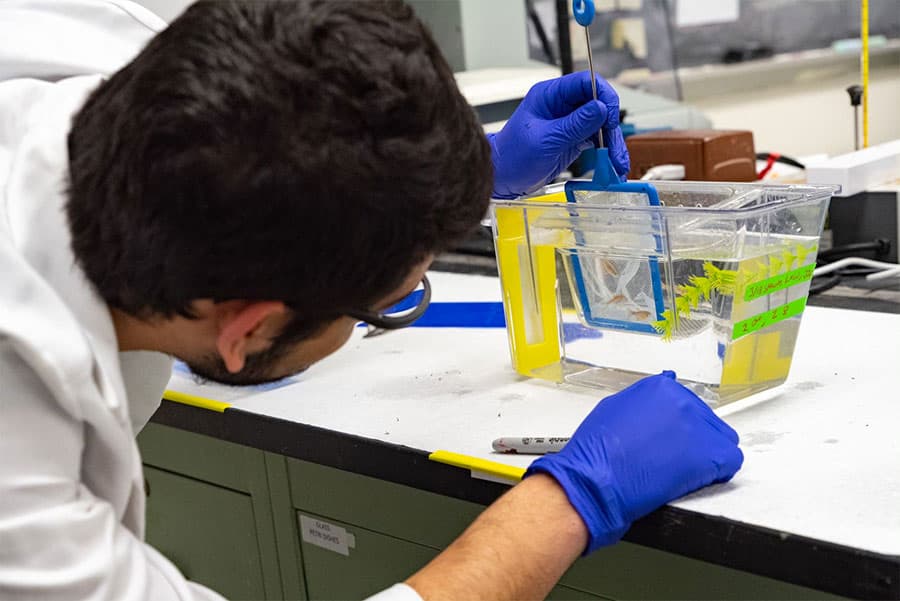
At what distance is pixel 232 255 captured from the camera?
72cm

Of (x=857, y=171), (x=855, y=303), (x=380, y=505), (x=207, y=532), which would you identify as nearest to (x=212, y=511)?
Result: (x=207, y=532)

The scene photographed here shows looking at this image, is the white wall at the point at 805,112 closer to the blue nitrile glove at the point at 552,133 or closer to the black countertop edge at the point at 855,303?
the black countertop edge at the point at 855,303

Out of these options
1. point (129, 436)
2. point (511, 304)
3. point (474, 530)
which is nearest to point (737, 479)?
point (474, 530)

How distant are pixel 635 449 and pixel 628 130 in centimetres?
127

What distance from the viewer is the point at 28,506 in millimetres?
690

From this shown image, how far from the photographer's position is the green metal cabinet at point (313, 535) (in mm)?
899

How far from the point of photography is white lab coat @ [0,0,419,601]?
0.69m

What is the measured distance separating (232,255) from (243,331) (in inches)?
3.3

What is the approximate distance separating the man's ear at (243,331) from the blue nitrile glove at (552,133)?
0.42 m

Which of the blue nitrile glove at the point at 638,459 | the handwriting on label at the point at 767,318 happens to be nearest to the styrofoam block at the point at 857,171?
the handwriting on label at the point at 767,318

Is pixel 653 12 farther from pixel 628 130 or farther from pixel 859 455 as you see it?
pixel 859 455

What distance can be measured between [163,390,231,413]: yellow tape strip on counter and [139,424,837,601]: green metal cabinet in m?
0.10

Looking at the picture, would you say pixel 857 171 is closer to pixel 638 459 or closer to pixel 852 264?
pixel 852 264

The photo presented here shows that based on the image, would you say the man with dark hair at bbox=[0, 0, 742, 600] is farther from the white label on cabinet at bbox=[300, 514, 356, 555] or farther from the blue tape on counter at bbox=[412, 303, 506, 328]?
the blue tape on counter at bbox=[412, 303, 506, 328]
